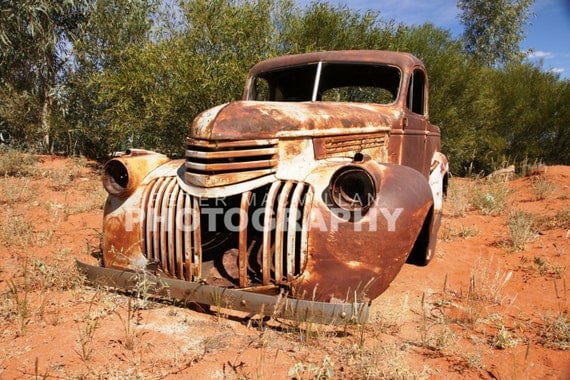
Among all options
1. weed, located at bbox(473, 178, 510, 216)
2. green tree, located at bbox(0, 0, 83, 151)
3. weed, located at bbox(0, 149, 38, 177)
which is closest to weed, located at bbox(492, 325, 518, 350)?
weed, located at bbox(473, 178, 510, 216)

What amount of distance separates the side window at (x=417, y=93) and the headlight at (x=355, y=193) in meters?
1.90

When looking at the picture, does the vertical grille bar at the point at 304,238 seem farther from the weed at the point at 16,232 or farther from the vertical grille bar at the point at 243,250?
the weed at the point at 16,232

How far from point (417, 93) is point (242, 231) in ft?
9.08

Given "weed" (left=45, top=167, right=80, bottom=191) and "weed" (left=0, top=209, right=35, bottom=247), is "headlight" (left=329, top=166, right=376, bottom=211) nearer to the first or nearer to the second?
"weed" (left=0, top=209, right=35, bottom=247)

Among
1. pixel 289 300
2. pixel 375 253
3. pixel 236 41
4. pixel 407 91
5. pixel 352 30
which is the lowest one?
pixel 289 300

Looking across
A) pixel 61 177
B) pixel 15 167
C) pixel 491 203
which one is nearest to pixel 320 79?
pixel 491 203

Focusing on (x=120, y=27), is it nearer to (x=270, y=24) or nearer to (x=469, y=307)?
(x=270, y=24)

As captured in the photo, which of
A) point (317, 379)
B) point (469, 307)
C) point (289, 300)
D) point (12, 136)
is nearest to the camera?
point (317, 379)

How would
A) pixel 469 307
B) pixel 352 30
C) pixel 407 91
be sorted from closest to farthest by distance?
pixel 469 307 → pixel 407 91 → pixel 352 30

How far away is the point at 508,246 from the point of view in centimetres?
471

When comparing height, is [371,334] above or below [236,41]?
below

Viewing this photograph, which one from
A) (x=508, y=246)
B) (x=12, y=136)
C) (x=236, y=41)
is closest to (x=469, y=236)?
(x=508, y=246)

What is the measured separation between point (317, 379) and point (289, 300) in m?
0.44

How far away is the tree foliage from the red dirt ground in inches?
215
